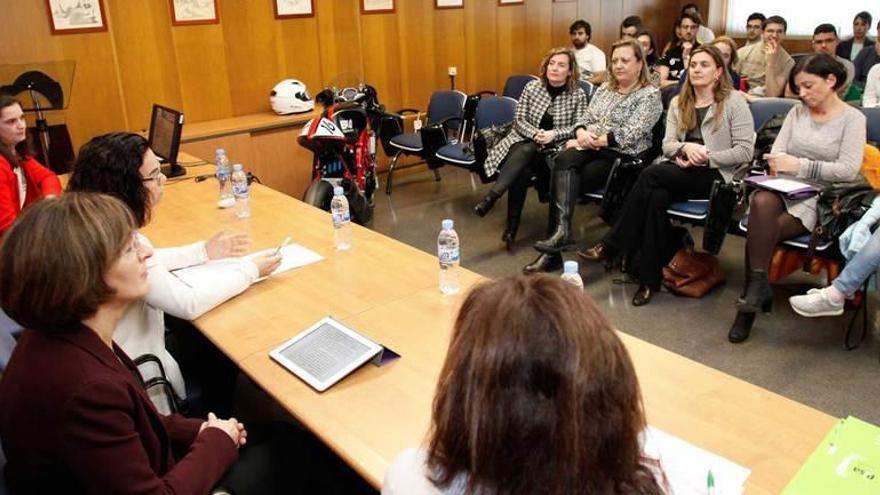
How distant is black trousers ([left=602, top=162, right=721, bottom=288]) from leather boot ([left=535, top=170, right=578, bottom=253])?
0.37 meters

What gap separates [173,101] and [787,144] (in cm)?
427

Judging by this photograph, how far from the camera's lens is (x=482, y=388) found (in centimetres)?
83

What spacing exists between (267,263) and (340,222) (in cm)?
46

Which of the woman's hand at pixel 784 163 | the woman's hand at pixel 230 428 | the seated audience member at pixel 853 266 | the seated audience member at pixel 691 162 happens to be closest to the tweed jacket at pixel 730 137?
the seated audience member at pixel 691 162

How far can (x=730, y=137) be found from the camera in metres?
3.50

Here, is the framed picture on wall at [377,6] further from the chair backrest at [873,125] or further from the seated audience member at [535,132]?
the chair backrest at [873,125]

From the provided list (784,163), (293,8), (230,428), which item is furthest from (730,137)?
(293,8)

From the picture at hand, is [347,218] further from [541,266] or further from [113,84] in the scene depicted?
[113,84]

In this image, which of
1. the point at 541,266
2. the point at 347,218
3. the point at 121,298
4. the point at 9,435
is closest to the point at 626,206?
the point at 541,266

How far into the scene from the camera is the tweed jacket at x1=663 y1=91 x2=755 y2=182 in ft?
11.3

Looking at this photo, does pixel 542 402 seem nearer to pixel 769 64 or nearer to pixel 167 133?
pixel 167 133

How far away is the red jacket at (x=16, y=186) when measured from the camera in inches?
110

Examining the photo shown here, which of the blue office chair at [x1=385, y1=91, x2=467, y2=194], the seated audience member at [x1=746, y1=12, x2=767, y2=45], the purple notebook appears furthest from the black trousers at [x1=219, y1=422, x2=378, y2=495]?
the seated audience member at [x1=746, y1=12, x2=767, y2=45]

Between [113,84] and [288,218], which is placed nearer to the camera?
[288,218]
